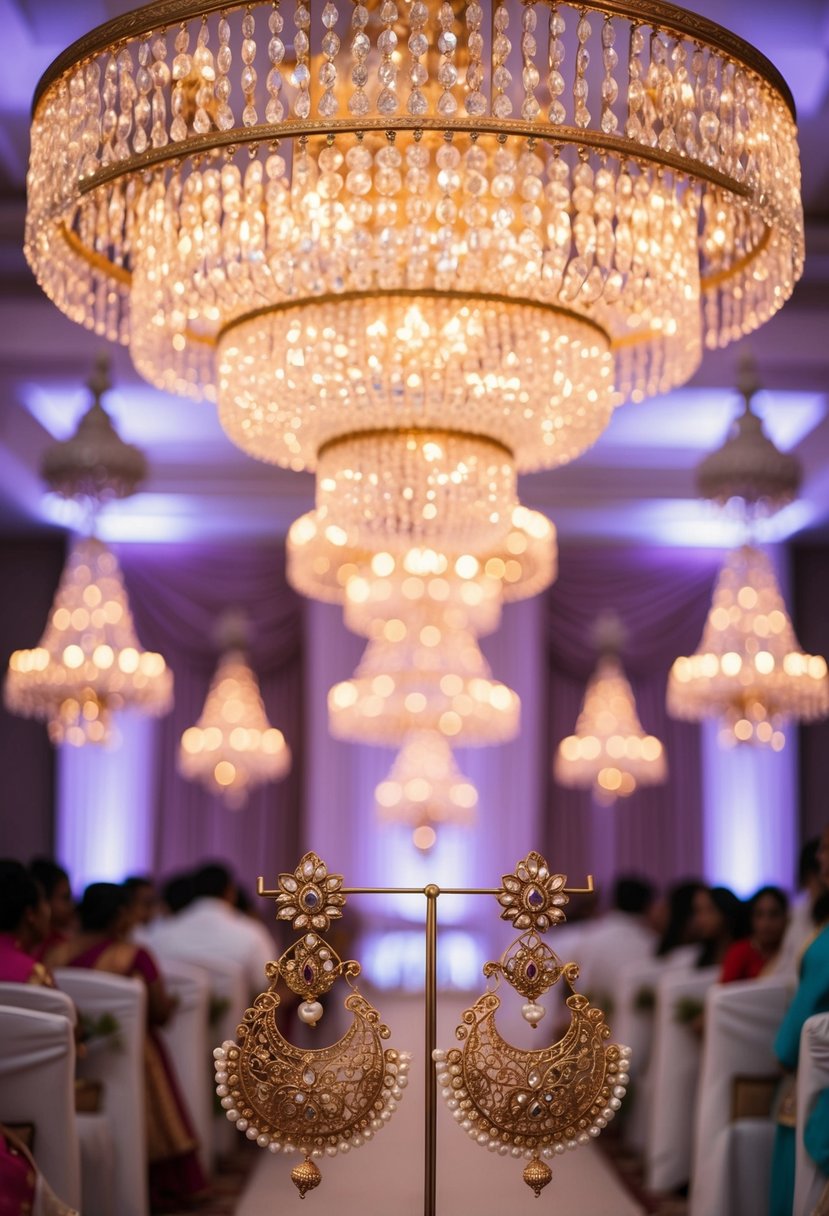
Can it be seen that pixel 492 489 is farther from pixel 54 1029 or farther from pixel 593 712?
pixel 593 712

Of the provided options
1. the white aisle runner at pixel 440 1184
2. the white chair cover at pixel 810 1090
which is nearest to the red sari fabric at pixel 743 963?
the white aisle runner at pixel 440 1184

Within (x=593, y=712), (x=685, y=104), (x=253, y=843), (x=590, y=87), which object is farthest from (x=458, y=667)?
(x=685, y=104)

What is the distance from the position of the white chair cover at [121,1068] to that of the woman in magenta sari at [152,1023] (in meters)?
0.28

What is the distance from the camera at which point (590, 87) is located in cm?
468

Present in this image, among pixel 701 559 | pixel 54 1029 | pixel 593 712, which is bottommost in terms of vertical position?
pixel 54 1029

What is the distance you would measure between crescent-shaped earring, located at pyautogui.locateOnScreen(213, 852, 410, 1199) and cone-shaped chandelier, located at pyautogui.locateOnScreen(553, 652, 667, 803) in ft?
23.4

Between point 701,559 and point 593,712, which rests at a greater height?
point 701,559

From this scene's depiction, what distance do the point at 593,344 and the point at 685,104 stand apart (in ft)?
2.84

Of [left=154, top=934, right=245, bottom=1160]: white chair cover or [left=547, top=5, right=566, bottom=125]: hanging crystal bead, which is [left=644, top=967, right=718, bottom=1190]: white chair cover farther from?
[left=547, top=5, right=566, bottom=125]: hanging crystal bead

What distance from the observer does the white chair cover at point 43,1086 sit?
3566 millimetres

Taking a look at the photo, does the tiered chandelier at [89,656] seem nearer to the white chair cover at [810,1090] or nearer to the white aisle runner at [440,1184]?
the white aisle runner at [440,1184]

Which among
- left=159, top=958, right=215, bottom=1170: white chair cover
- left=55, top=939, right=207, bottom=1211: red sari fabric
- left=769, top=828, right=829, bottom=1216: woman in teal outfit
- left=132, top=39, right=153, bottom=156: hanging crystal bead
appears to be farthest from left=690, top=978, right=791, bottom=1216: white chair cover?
left=132, top=39, right=153, bottom=156: hanging crystal bead

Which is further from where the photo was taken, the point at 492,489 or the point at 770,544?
the point at 770,544

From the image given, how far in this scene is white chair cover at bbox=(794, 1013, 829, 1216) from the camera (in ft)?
11.1
